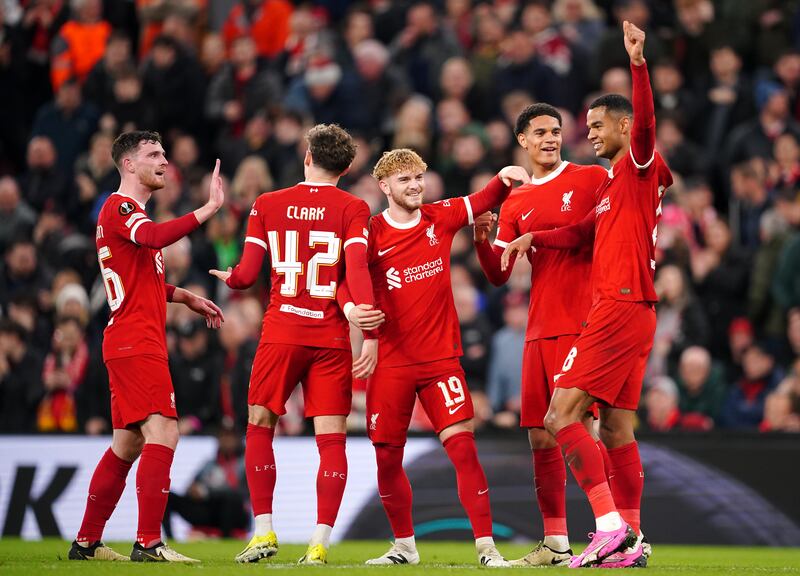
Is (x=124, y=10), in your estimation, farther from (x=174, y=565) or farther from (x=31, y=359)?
(x=174, y=565)

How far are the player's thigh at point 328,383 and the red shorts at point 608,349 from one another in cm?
136

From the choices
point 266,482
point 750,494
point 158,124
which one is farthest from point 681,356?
point 158,124

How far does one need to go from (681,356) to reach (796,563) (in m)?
4.36

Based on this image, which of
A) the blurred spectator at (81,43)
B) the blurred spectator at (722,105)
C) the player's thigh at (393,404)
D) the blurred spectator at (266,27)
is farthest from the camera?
the blurred spectator at (266,27)


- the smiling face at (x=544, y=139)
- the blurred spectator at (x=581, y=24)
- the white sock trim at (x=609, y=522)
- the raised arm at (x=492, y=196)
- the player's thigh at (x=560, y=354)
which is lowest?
the white sock trim at (x=609, y=522)

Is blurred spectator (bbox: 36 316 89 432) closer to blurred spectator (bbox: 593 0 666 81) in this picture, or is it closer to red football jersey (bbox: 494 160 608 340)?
red football jersey (bbox: 494 160 608 340)

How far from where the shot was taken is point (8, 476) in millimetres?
11953

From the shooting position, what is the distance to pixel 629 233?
786 cm

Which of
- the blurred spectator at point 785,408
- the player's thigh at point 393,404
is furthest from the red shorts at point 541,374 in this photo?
the blurred spectator at point 785,408

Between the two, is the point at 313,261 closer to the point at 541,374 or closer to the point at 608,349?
the point at 541,374

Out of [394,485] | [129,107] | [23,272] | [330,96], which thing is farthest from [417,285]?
[129,107]

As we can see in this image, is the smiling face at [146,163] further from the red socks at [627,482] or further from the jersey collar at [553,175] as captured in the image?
the red socks at [627,482]

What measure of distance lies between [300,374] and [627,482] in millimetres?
2148

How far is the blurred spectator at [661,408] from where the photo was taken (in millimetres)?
12438
